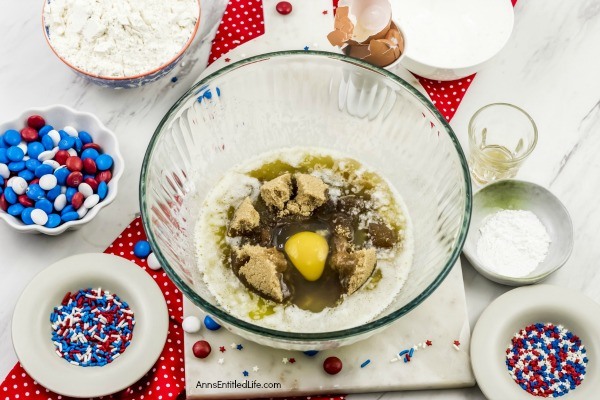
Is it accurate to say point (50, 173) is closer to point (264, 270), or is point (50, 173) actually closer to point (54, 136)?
point (54, 136)

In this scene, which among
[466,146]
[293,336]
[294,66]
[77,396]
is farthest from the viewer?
[466,146]

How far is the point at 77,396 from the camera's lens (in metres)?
2.85

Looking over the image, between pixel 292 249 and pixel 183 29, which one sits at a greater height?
pixel 183 29

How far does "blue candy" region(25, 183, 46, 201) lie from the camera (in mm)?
3002

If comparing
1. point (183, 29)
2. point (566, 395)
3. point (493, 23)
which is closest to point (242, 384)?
Answer: point (566, 395)

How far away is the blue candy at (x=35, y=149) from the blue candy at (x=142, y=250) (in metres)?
0.49

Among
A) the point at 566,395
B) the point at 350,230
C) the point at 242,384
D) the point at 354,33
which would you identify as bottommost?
the point at 242,384

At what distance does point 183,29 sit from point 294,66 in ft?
1.59

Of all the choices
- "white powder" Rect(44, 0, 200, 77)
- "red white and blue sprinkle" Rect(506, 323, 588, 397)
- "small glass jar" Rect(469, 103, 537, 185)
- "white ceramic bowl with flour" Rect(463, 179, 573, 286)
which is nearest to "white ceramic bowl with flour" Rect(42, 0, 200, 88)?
"white powder" Rect(44, 0, 200, 77)

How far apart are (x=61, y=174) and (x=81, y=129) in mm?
221

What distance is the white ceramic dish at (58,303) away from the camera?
2857 mm

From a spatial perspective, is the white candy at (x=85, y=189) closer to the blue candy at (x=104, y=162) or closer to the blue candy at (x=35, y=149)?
the blue candy at (x=104, y=162)

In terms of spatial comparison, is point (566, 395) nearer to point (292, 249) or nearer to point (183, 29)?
point (292, 249)

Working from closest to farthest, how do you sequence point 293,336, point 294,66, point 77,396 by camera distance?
1. point 293,336
2. point 77,396
3. point 294,66
